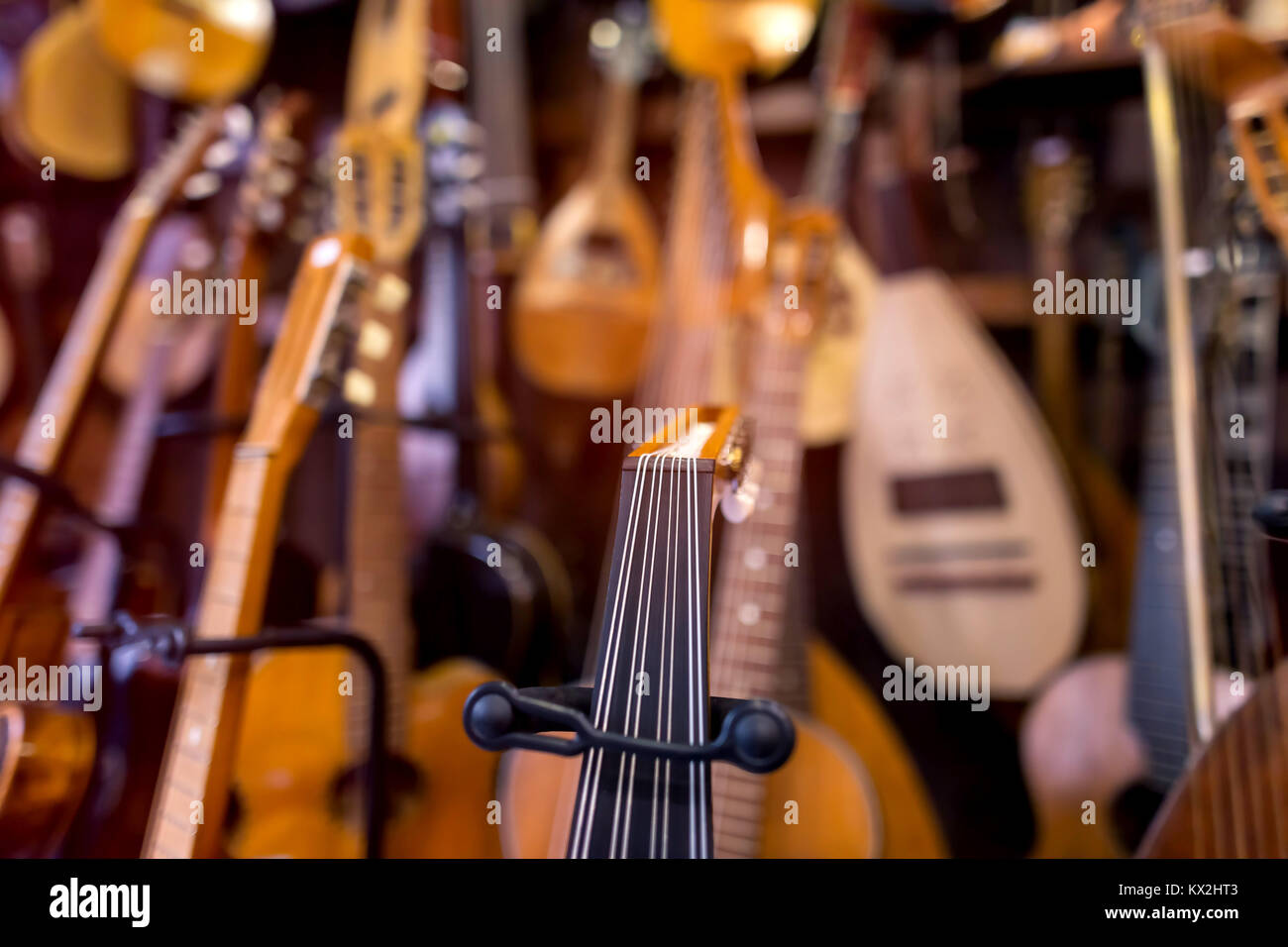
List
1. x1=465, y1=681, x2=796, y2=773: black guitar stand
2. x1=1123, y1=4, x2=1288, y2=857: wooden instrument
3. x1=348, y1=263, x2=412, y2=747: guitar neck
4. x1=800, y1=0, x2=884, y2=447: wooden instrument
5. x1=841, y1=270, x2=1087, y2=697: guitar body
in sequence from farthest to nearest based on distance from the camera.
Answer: x1=800, y1=0, x2=884, y2=447: wooden instrument
x1=841, y1=270, x2=1087, y2=697: guitar body
x1=348, y1=263, x2=412, y2=747: guitar neck
x1=1123, y1=4, x2=1288, y2=857: wooden instrument
x1=465, y1=681, x2=796, y2=773: black guitar stand

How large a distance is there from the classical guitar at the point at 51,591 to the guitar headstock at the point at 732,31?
55cm

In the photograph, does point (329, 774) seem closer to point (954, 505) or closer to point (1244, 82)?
point (954, 505)

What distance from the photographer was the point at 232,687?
0.64 meters

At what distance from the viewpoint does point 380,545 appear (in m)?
0.92

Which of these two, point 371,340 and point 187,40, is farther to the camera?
point 187,40

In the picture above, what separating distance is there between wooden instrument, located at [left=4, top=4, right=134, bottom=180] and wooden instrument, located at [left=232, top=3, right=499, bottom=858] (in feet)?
1.89

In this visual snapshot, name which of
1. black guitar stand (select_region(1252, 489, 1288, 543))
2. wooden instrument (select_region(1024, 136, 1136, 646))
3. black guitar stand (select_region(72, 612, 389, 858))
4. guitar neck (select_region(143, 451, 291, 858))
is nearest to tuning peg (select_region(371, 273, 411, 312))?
guitar neck (select_region(143, 451, 291, 858))

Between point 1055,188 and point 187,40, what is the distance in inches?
46.8

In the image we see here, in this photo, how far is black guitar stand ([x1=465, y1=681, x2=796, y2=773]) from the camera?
0.41m

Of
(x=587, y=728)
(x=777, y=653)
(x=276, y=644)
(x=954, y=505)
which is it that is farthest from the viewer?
(x=954, y=505)

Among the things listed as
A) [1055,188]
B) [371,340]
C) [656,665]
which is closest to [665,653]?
A: [656,665]

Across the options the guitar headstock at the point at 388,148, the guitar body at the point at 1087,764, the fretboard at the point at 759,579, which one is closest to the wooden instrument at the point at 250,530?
the guitar headstock at the point at 388,148

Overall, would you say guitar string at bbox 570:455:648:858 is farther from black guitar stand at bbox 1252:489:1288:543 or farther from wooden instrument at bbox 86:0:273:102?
wooden instrument at bbox 86:0:273:102
